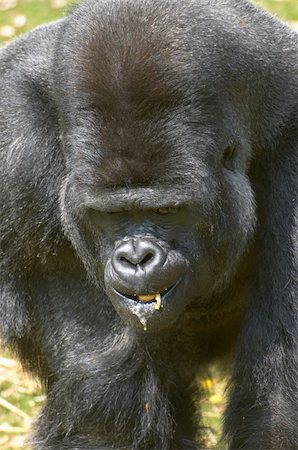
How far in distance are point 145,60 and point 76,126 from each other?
1.51 ft

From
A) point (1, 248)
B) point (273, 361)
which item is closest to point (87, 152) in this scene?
point (1, 248)

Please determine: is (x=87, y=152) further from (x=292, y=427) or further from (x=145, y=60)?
(x=292, y=427)

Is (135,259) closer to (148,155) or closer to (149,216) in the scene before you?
(149,216)

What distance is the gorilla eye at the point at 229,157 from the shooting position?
5617 millimetres

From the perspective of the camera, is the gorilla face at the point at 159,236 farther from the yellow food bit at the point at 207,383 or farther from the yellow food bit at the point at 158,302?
the yellow food bit at the point at 207,383

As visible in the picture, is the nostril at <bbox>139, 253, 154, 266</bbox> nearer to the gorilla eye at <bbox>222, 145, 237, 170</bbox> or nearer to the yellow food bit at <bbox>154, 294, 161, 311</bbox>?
the yellow food bit at <bbox>154, 294, 161, 311</bbox>

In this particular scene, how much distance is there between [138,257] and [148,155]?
0.45m

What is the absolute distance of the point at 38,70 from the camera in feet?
19.5

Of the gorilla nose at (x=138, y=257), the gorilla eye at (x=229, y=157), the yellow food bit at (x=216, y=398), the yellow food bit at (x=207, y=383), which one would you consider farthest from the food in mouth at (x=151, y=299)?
the yellow food bit at (x=216, y=398)

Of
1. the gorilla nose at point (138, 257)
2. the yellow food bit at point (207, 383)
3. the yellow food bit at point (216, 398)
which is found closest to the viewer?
the gorilla nose at point (138, 257)

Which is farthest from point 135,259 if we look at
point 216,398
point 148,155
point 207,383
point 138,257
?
point 216,398

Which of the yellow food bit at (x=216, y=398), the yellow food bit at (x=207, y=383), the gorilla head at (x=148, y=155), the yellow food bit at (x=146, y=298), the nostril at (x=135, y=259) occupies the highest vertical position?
the gorilla head at (x=148, y=155)

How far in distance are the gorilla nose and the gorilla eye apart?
1.88 ft

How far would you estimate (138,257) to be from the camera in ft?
17.4
